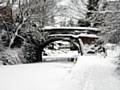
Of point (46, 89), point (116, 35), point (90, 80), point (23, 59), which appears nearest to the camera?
point (46, 89)

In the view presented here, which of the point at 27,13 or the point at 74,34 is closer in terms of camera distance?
the point at 27,13

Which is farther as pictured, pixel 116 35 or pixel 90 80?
pixel 116 35

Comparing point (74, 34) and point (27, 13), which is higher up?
point (27, 13)

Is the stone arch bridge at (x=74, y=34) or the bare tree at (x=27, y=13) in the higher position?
the bare tree at (x=27, y=13)

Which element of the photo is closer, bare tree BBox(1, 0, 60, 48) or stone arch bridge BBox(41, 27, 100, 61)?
bare tree BBox(1, 0, 60, 48)

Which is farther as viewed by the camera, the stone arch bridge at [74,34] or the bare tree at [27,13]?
the stone arch bridge at [74,34]

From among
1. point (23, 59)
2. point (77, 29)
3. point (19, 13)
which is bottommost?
point (23, 59)

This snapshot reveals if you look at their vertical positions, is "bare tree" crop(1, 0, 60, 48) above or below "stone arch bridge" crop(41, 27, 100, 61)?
above

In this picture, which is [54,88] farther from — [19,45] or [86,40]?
[86,40]

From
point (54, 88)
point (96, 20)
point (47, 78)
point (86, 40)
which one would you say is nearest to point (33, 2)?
point (86, 40)

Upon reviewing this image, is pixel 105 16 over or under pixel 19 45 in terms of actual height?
over

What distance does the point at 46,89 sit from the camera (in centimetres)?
982

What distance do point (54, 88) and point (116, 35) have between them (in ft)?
14.2

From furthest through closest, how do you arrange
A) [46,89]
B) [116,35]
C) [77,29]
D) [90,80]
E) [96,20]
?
[77,29] < [96,20] < [116,35] < [90,80] < [46,89]
